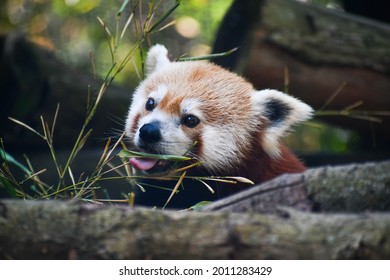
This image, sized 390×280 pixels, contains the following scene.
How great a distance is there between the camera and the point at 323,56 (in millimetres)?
4398

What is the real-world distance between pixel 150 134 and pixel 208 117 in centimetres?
42

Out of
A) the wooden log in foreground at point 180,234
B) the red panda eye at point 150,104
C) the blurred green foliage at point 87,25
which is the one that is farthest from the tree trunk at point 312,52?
the wooden log in foreground at point 180,234

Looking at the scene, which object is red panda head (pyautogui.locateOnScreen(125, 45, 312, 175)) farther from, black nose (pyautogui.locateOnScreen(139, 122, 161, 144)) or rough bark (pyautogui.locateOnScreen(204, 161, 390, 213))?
rough bark (pyautogui.locateOnScreen(204, 161, 390, 213))

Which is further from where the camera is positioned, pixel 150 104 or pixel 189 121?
pixel 150 104

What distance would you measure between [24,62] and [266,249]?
11.8 feet

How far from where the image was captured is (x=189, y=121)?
3.07m

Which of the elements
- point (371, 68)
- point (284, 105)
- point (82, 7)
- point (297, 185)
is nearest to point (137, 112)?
point (284, 105)

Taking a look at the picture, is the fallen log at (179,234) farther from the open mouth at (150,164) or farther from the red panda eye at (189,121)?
the red panda eye at (189,121)

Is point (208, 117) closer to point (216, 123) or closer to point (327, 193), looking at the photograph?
point (216, 123)

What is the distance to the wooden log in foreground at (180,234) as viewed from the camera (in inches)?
60.9

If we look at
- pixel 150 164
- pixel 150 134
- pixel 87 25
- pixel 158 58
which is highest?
pixel 158 58

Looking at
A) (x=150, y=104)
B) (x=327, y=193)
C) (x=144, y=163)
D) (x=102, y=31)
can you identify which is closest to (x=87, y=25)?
(x=102, y=31)

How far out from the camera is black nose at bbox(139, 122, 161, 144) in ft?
9.45
